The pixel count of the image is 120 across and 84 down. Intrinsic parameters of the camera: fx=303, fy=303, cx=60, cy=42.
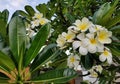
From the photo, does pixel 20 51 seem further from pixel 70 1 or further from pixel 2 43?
pixel 70 1

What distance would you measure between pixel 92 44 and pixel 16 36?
35 centimetres

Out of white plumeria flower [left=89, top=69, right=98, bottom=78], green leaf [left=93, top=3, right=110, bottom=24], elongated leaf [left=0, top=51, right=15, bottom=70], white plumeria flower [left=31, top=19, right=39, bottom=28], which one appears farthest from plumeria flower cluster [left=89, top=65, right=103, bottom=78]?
elongated leaf [left=0, top=51, right=15, bottom=70]

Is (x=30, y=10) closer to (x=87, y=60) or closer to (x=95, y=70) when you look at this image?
(x=95, y=70)

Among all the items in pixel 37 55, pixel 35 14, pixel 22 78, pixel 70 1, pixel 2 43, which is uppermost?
pixel 70 1

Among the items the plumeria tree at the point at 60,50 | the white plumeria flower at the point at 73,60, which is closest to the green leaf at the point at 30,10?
the plumeria tree at the point at 60,50

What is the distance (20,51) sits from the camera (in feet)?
4.33

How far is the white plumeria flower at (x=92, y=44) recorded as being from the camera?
1306 millimetres

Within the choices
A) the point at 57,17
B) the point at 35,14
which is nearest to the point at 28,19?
the point at 35,14

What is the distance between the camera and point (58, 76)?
128cm

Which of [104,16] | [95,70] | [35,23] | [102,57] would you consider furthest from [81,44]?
[95,70]

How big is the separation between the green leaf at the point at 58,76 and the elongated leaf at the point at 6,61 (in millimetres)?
116

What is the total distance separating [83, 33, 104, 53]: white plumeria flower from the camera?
131 cm

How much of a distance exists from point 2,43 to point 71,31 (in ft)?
1.43

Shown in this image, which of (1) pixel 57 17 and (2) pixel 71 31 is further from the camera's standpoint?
(1) pixel 57 17
